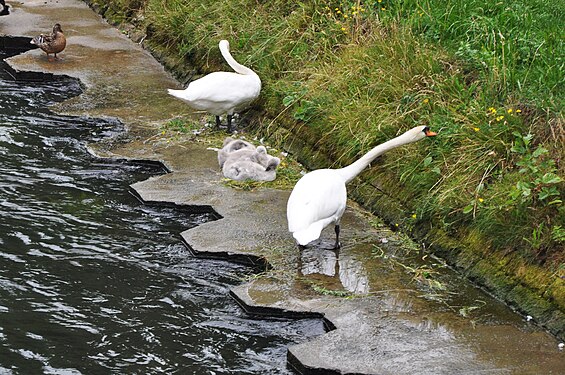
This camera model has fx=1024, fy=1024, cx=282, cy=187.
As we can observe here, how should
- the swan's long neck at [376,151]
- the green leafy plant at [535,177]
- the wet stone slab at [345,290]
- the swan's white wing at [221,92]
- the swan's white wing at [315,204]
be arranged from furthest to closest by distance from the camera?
the swan's white wing at [221,92] → the swan's long neck at [376,151] → the swan's white wing at [315,204] → the green leafy plant at [535,177] → the wet stone slab at [345,290]

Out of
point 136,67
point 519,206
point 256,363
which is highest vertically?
point 519,206

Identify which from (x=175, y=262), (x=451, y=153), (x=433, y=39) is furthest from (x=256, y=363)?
(x=433, y=39)

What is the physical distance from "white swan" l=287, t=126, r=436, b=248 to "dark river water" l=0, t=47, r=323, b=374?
23.6 inches

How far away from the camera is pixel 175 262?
25.8ft

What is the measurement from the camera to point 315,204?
7.65 m

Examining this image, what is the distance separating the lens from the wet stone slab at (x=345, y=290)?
6.25 metres

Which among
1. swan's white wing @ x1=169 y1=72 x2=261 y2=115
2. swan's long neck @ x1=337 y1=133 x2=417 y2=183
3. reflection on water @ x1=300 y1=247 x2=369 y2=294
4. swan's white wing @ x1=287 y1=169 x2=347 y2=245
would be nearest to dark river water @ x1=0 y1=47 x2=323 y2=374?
reflection on water @ x1=300 y1=247 x2=369 y2=294

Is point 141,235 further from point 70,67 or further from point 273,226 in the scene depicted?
A: point 70,67

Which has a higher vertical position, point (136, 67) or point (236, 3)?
point (236, 3)

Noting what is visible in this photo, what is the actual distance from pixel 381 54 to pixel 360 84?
0.41 meters

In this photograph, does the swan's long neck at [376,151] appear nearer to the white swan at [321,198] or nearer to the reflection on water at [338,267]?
the white swan at [321,198]

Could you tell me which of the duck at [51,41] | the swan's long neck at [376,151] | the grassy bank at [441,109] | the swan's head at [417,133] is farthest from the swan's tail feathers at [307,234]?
the duck at [51,41]

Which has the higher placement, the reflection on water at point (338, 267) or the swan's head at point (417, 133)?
the swan's head at point (417, 133)

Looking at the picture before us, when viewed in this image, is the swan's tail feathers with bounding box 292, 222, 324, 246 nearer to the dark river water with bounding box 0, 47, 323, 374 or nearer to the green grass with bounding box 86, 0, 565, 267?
the dark river water with bounding box 0, 47, 323, 374
